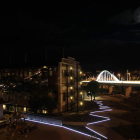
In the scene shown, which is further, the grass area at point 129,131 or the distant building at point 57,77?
the distant building at point 57,77

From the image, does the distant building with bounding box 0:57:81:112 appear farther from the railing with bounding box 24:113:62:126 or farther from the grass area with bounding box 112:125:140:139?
the grass area with bounding box 112:125:140:139

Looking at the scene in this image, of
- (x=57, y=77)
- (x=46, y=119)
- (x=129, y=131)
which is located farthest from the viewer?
(x=57, y=77)

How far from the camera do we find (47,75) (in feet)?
71.1

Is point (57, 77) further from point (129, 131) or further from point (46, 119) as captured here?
point (129, 131)

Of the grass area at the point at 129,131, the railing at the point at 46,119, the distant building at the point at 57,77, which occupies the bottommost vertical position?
the grass area at the point at 129,131

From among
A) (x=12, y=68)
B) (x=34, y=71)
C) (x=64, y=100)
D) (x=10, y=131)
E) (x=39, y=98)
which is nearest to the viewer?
(x=10, y=131)

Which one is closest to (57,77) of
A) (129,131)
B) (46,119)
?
(46,119)

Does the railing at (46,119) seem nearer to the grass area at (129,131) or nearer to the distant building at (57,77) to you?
the grass area at (129,131)

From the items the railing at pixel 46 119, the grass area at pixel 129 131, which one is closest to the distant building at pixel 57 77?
the railing at pixel 46 119

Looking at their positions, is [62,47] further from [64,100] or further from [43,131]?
[43,131]

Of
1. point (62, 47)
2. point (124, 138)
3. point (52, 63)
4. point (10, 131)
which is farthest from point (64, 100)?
point (10, 131)

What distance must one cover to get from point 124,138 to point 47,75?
572 inches

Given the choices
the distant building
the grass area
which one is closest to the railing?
the grass area

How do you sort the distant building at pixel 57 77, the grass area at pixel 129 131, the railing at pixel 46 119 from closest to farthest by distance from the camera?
the grass area at pixel 129 131 < the railing at pixel 46 119 < the distant building at pixel 57 77
